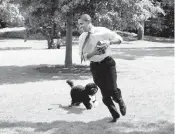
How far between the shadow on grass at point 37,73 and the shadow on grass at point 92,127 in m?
6.11

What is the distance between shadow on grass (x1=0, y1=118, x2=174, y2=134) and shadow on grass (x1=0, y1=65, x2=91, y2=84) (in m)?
6.11

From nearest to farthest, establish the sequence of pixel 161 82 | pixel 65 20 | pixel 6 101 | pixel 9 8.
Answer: pixel 6 101, pixel 161 82, pixel 65 20, pixel 9 8

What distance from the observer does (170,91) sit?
1049 cm

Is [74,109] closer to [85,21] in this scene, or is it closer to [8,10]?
[85,21]

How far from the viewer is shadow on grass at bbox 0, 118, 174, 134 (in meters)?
6.29

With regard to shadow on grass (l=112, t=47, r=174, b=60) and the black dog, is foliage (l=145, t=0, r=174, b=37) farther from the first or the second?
the black dog

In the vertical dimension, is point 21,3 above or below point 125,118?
above

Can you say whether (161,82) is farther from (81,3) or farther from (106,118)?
(106,118)

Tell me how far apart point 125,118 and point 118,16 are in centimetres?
817

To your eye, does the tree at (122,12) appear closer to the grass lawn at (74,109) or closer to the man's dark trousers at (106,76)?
the grass lawn at (74,109)

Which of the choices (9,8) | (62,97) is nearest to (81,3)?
(62,97)

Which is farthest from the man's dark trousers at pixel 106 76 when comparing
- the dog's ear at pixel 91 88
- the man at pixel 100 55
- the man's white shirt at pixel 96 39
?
the dog's ear at pixel 91 88

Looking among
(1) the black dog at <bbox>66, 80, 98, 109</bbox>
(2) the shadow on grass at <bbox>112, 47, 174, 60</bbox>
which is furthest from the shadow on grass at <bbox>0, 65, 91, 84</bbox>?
(2) the shadow on grass at <bbox>112, 47, 174, 60</bbox>

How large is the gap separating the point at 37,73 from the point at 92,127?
8992 mm
